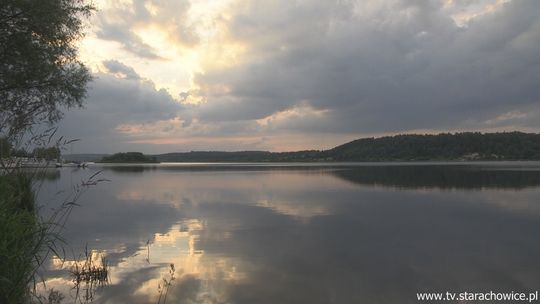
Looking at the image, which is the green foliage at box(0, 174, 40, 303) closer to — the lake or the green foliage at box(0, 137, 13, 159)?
the green foliage at box(0, 137, 13, 159)

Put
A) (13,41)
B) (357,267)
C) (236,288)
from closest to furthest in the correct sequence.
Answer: (236,288)
(357,267)
(13,41)

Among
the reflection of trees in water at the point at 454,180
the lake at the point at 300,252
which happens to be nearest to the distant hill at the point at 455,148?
the reflection of trees in water at the point at 454,180

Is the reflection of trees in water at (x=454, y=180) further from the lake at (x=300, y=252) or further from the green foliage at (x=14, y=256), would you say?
the green foliage at (x=14, y=256)

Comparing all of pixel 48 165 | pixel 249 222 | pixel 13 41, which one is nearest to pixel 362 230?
pixel 249 222

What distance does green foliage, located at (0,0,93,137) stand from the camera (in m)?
14.7

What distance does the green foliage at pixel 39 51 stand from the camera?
14.7m

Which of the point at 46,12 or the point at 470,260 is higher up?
Answer: the point at 46,12

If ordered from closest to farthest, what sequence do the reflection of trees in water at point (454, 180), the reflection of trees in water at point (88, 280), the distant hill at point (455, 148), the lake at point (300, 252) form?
the reflection of trees in water at point (88, 280) < the lake at point (300, 252) < the reflection of trees in water at point (454, 180) < the distant hill at point (455, 148)

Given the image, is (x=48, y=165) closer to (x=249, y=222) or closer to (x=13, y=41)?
(x=13, y=41)

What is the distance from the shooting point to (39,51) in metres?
15.6

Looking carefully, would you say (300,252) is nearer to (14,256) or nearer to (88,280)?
(88,280)

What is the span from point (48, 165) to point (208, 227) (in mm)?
12761

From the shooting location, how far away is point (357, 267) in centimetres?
1227

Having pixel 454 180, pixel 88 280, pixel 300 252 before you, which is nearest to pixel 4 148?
pixel 88 280
